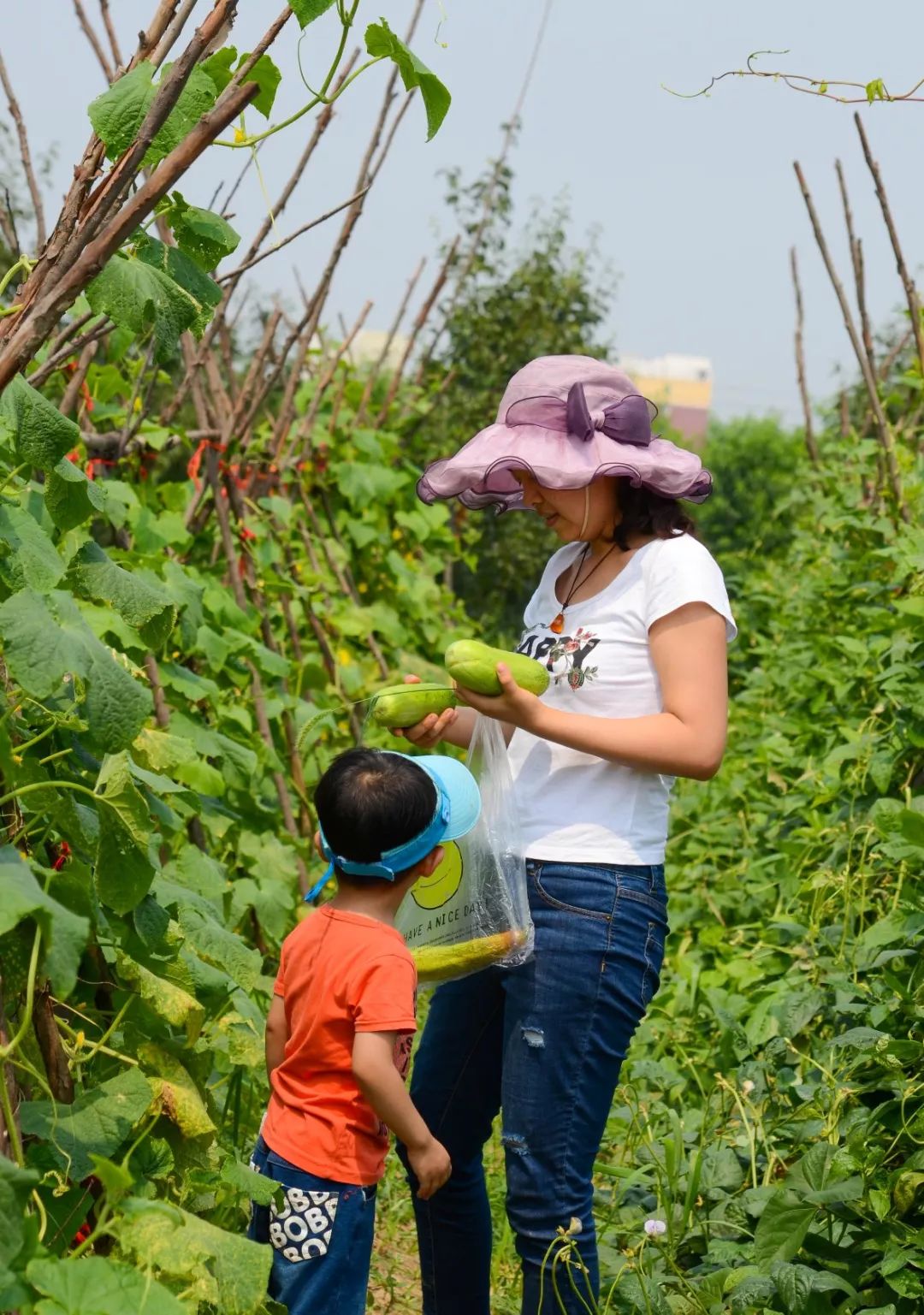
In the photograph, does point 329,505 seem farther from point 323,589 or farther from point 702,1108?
point 702,1108

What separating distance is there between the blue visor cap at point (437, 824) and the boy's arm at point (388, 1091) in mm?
223

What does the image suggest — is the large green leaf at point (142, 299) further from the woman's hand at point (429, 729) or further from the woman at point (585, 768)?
the woman's hand at point (429, 729)

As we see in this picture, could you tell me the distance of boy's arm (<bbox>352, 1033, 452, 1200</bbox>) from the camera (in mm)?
1901

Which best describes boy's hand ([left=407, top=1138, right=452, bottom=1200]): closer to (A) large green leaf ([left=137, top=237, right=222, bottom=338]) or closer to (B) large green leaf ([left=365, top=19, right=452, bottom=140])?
(A) large green leaf ([left=137, top=237, right=222, bottom=338])

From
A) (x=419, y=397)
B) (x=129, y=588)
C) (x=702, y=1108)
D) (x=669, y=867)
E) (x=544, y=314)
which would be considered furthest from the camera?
(x=544, y=314)

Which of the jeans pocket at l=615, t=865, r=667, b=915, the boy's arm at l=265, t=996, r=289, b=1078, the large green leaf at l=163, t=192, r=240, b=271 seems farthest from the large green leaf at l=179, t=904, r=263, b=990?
the large green leaf at l=163, t=192, r=240, b=271

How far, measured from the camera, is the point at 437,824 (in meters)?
2.05

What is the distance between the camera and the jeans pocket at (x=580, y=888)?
81.0 inches

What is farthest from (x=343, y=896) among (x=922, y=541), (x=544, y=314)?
(x=544, y=314)

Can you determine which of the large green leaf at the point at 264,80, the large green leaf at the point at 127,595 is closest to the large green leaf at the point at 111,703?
the large green leaf at the point at 127,595

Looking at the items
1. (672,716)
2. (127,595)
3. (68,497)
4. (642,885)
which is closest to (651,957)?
(642,885)

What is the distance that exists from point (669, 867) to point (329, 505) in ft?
5.82

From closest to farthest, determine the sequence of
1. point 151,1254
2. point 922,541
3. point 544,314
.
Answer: point 151,1254
point 922,541
point 544,314

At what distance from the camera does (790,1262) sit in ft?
7.02
